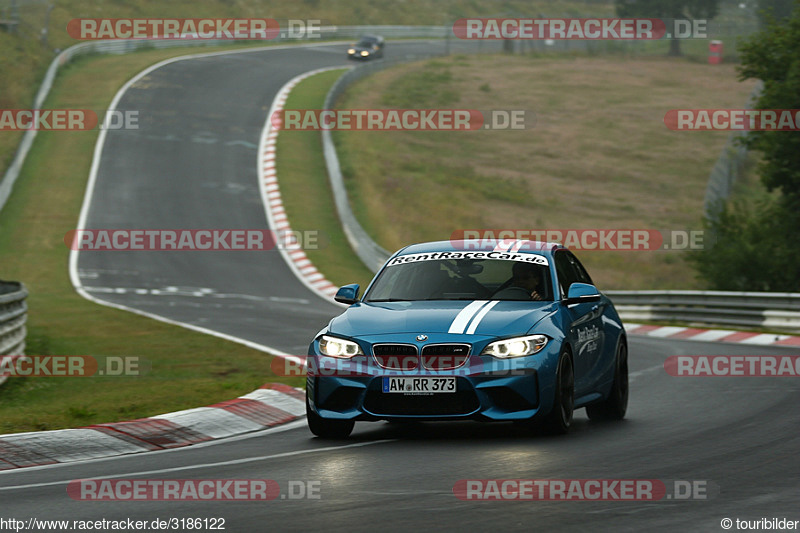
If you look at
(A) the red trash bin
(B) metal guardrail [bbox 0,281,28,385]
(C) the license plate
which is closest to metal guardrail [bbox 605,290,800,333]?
(B) metal guardrail [bbox 0,281,28,385]

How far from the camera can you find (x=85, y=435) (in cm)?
951

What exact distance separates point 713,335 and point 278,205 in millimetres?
17856

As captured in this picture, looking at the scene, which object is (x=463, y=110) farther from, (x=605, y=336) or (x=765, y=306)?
(x=605, y=336)

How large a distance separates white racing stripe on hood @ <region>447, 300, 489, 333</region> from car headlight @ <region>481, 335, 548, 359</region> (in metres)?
0.27

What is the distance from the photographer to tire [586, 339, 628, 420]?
1105 centimetres

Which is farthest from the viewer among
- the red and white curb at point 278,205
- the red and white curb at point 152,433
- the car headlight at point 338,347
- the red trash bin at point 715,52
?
the red trash bin at point 715,52

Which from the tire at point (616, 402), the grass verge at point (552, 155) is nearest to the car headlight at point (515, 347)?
the tire at point (616, 402)

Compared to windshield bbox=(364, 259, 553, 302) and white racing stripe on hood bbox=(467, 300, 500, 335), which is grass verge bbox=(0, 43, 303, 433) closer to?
windshield bbox=(364, 259, 553, 302)

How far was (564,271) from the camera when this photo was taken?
11.0m

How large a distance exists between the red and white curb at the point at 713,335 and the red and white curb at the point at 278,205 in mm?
7493

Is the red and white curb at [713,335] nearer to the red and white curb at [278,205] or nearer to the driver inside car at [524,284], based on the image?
the red and white curb at [278,205]

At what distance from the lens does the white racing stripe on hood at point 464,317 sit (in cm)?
931

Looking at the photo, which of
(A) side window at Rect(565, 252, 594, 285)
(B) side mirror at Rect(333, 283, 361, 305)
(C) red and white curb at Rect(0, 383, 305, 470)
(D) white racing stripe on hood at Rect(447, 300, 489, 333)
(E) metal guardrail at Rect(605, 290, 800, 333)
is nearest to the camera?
(C) red and white curb at Rect(0, 383, 305, 470)

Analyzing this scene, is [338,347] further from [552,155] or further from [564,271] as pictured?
[552,155]
